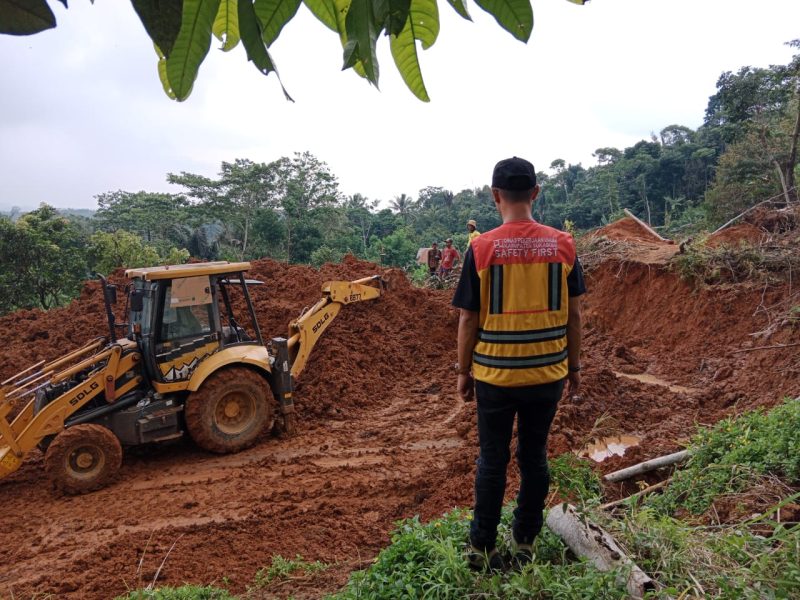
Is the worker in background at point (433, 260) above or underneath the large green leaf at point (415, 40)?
underneath

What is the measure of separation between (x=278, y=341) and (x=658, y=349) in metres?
6.75

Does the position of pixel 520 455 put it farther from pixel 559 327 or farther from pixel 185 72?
pixel 185 72

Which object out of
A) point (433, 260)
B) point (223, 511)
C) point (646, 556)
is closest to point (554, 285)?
point (646, 556)

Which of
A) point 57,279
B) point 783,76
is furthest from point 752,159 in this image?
point 57,279

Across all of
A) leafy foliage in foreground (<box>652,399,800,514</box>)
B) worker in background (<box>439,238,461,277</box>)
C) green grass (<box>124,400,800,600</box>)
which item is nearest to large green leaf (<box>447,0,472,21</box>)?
green grass (<box>124,400,800,600</box>)

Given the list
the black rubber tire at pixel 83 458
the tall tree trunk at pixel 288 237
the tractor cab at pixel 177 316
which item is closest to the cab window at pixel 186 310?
the tractor cab at pixel 177 316

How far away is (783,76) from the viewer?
49.4 feet

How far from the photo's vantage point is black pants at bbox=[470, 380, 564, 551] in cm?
227

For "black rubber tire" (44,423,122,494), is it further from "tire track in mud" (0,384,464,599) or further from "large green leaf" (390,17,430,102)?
"large green leaf" (390,17,430,102)

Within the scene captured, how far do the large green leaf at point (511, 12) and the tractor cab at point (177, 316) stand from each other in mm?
5333

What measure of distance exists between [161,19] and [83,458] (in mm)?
5501

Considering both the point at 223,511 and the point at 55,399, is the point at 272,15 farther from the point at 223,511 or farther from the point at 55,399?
the point at 55,399

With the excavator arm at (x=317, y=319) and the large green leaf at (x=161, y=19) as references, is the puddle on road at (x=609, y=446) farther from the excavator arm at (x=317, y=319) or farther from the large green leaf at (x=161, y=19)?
the large green leaf at (x=161, y=19)

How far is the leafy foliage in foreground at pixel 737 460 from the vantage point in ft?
11.0
